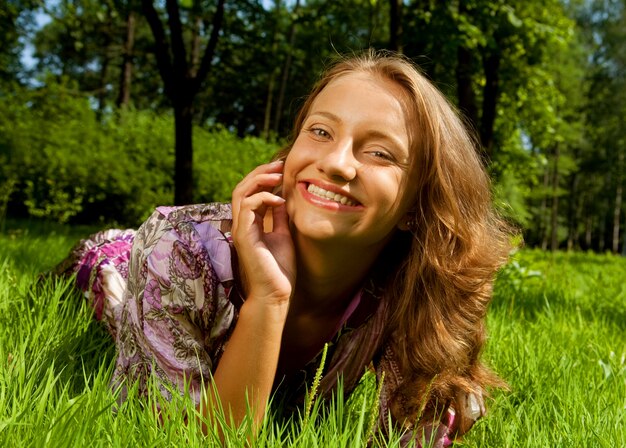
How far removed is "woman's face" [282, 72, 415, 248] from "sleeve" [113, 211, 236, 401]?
0.32m

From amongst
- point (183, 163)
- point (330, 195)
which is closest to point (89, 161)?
point (183, 163)

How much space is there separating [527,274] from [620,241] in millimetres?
48585

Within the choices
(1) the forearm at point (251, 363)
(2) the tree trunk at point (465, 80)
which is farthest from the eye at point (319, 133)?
(2) the tree trunk at point (465, 80)

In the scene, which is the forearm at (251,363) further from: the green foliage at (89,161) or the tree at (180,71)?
the green foliage at (89,161)

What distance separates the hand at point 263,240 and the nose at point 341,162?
17 centimetres

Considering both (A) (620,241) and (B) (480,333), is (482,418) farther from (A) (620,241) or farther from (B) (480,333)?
(A) (620,241)

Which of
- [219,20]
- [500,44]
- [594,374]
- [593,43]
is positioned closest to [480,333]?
[594,374]

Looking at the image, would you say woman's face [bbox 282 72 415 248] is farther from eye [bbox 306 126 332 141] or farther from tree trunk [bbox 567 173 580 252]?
tree trunk [bbox 567 173 580 252]

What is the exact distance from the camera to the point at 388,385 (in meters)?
2.25

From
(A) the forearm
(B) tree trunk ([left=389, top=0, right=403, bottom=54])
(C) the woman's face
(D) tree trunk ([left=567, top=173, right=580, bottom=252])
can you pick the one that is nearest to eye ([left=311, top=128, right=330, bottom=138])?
(C) the woman's face

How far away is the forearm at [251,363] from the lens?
1766 millimetres

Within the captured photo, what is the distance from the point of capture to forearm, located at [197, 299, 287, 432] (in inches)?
69.5

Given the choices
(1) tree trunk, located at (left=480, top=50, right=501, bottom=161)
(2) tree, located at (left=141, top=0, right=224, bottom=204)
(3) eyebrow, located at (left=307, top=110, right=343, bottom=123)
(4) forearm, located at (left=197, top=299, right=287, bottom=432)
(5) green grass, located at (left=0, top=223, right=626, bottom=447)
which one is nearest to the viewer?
(5) green grass, located at (left=0, top=223, right=626, bottom=447)

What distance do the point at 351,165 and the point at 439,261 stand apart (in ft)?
Answer: 1.84
